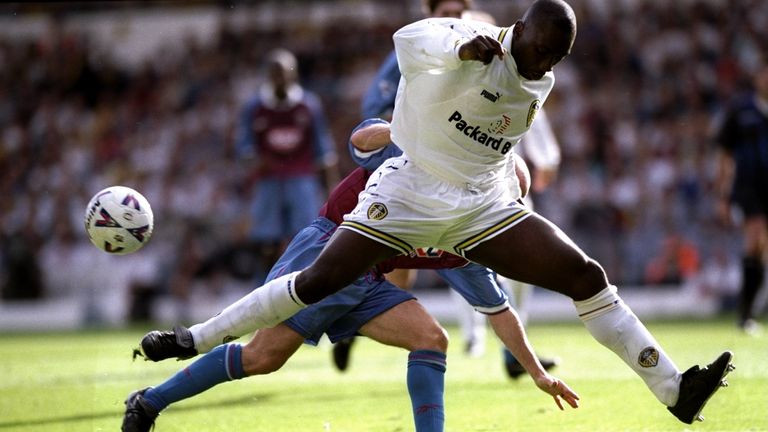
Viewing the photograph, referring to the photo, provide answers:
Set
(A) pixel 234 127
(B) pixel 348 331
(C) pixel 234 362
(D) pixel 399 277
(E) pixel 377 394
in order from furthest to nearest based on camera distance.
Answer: (A) pixel 234 127, (E) pixel 377 394, (D) pixel 399 277, (B) pixel 348 331, (C) pixel 234 362

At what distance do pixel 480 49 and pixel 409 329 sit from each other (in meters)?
1.45

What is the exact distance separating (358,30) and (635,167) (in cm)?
578

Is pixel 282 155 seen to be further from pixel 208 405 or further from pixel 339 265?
pixel 339 265

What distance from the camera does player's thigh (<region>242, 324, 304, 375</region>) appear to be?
577 centimetres

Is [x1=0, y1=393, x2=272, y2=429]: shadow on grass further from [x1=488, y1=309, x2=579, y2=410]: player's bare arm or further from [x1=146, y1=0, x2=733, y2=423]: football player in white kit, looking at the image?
[x1=488, y1=309, x2=579, y2=410]: player's bare arm

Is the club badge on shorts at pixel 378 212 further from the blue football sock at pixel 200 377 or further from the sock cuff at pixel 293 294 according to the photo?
the blue football sock at pixel 200 377

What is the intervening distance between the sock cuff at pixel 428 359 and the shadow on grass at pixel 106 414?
103 inches

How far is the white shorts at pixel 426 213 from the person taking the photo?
5.34 m

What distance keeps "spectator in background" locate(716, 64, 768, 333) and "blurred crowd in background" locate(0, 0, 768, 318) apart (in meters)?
3.37

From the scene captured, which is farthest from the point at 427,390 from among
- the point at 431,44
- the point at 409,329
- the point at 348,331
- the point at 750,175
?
the point at 750,175

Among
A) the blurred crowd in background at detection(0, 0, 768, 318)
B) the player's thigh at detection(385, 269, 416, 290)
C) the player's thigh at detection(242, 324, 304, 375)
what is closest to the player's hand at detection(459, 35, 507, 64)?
the player's thigh at detection(242, 324, 304, 375)

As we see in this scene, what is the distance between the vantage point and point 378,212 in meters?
5.37

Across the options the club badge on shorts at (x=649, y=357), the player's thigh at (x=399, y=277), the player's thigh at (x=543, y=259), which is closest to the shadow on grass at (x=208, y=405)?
the player's thigh at (x=399, y=277)

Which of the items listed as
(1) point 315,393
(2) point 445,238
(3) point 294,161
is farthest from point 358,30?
(2) point 445,238
